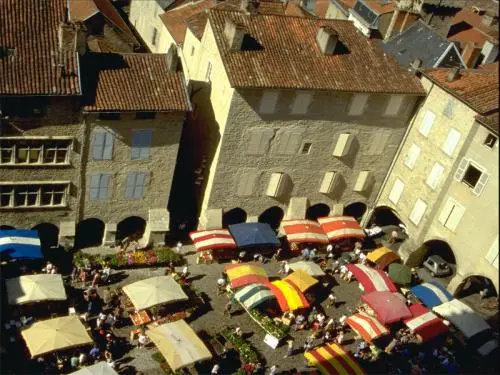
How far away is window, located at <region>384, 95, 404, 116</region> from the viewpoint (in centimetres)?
4141

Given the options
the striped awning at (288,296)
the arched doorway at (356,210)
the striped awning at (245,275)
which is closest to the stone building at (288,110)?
the arched doorway at (356,210)

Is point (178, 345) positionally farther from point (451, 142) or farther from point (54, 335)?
point (451, 142)

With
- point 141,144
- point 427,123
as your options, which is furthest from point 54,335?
point 427,123

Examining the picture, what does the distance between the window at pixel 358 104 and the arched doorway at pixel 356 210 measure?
954 centimetres

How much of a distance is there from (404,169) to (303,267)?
457 inches

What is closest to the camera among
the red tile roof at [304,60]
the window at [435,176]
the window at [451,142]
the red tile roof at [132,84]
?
the red tile roof at [132,84]

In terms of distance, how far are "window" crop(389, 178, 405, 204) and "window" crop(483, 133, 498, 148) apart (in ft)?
25.9

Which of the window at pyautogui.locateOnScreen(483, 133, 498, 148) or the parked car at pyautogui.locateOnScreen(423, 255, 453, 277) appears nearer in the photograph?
the window at pyautogui.locateOnScreen(483, 133, 498, 148)

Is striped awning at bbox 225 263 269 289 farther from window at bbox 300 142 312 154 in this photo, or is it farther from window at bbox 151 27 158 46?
window at bbox 151 27 158 46

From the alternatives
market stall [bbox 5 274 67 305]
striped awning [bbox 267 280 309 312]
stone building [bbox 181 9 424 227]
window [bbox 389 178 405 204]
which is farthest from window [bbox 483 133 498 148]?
market stall [bbox 5 274 67 305]

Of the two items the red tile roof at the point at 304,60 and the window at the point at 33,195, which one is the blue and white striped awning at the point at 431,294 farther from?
the window at the point at 33,195

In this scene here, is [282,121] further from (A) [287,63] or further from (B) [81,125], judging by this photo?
(B) [81,125]

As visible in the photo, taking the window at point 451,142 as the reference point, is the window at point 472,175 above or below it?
below

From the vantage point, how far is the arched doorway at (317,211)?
4659 cm
